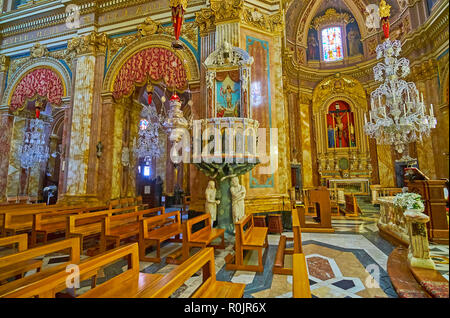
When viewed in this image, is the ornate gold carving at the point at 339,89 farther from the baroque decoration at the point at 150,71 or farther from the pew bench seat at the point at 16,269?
the pew bench seat at the point at 16,269

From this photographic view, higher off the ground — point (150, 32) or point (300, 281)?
point (150, 32)

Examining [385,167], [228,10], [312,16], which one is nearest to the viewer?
[228,10]

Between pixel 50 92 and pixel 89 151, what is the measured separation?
3066 millimetres

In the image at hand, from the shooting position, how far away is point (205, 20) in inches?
251

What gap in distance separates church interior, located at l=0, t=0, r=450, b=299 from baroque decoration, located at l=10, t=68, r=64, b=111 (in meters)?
0.07

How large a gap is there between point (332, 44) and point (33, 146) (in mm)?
16138

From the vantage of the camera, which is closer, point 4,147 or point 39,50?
point 39,50

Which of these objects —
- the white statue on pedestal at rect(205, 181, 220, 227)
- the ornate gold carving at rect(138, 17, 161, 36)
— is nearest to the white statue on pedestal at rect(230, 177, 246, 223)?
the white statue on pedestal at rect(205, 181, 220, 227)

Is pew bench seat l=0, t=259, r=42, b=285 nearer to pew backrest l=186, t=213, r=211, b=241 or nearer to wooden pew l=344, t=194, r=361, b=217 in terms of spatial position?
pew backrest l=186, t=213, r=211, b=241

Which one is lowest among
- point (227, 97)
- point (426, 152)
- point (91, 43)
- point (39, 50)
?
point (426, 152)

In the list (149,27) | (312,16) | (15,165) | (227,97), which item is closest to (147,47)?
(149,27)

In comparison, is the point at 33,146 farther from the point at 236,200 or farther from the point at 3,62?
the point at 236,200
